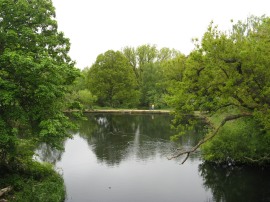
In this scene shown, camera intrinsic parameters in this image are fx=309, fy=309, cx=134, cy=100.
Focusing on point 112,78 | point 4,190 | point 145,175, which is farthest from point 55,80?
point 112,78

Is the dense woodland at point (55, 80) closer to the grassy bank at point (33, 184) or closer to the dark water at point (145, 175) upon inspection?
the grassy bank at point (33, 184)

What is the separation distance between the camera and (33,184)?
1800cm

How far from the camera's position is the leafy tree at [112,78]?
7100 centimetres

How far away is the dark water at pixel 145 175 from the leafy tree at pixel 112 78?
3543cm

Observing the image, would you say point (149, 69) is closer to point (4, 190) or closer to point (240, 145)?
point (240, 145)

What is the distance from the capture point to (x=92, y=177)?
24.1 m

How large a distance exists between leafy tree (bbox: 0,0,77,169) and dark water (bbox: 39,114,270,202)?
5692mm

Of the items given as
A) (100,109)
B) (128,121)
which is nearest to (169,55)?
(100,109)

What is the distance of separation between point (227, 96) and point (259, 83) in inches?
73.1

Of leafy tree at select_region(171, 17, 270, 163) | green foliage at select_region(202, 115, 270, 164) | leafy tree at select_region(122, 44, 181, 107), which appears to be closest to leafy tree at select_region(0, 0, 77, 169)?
leafy tree at select_region(171, 17, 270, 163)

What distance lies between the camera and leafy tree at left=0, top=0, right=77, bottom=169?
15266mm

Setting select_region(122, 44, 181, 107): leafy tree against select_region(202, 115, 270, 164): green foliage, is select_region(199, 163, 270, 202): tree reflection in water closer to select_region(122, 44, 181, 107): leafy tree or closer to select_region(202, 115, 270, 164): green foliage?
select_region(202, 115, 270, 164): green foliage

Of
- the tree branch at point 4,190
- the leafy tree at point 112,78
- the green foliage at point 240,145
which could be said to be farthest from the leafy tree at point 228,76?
the leafy tree at point 112,78

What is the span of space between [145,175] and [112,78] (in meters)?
48.4
